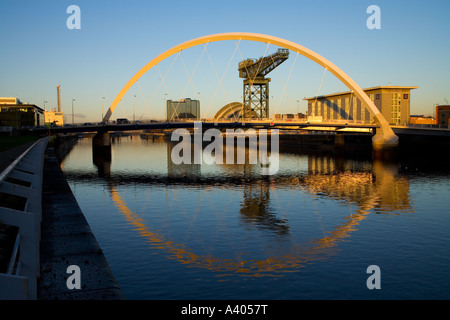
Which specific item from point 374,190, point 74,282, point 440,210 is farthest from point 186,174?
point 74,282

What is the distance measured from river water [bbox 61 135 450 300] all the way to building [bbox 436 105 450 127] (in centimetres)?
8613

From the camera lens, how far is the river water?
48.4 ft

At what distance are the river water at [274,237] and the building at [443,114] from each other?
86133 mm

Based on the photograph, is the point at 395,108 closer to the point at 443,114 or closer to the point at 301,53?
the point at 443,114

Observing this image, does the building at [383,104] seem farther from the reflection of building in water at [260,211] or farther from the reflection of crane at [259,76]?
the reflection of building in water at [260,211]

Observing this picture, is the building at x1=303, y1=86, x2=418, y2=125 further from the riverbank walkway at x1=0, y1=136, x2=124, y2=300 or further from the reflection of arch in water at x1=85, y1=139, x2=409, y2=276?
the riverbank walkway at x1=0, y1=136, x2=124, y2=300

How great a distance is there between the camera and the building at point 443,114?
119250 millimetres

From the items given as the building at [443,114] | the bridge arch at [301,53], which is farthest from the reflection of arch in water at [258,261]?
the building at [443,114]

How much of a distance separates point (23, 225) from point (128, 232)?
40.4 feet

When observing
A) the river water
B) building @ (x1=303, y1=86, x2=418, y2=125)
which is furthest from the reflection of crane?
the river water

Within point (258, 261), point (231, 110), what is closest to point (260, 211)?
point (258, 261)

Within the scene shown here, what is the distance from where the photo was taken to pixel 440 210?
28453 millimetres

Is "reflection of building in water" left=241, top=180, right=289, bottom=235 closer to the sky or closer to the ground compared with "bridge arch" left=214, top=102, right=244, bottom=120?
closer to the ground
